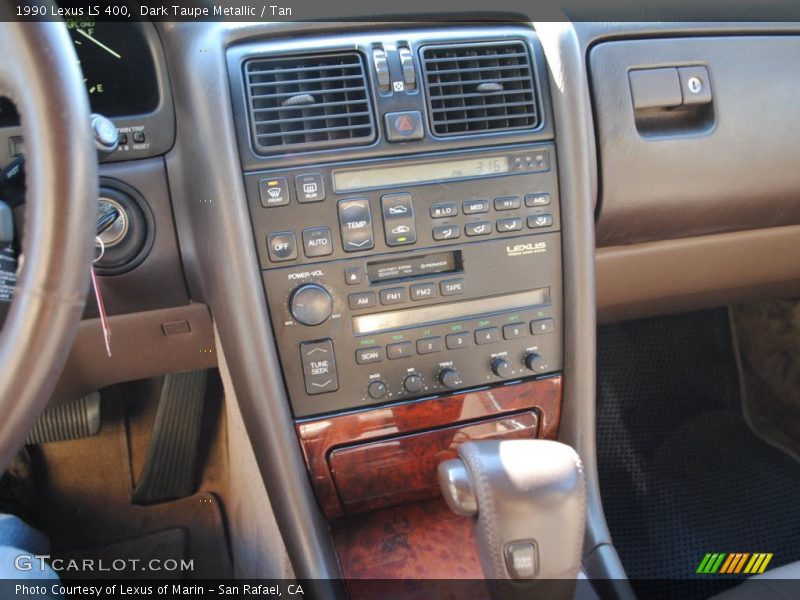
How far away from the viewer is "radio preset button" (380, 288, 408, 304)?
3.70ft

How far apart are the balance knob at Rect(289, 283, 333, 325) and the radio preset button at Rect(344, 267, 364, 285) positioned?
38mm

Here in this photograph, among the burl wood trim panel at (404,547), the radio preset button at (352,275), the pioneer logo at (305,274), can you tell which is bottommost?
the burl wood trim panel at (404,547)

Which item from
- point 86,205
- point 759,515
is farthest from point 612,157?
point 759,515

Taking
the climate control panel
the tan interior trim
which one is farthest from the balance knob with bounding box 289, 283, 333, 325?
the tan interior trim

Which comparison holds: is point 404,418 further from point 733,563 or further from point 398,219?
point 733,563

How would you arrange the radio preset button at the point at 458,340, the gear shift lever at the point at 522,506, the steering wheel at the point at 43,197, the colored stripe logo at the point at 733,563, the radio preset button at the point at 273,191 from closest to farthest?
the steering wheel at the point at 43,197
the gear shift lever at the point at 522,506
the radio preset button at the point at 273,191
the radio preset button at the point at 458,340
the colored stripe logo at the point at 733,563

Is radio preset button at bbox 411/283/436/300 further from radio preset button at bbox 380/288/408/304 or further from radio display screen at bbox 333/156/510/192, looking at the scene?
radio display screen at bbox 333/156/510/192

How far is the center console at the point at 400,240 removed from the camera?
1080 mm

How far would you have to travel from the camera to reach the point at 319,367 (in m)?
1.12

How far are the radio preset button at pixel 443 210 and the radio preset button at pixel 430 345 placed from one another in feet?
0.65

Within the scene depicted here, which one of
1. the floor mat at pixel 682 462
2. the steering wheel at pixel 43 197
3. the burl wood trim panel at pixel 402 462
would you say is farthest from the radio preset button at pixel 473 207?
the floor mat at pixel 682 462

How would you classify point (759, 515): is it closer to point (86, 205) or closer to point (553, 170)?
point (553, 170)

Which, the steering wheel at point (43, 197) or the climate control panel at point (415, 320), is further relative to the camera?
the climate control panel at point (415, 320)

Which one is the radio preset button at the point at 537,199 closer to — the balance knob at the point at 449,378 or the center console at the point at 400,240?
the center console at the point at 400,240
